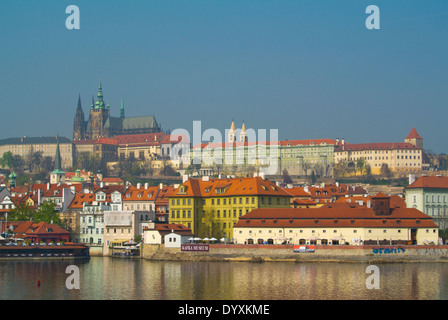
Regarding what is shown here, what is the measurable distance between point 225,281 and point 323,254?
1804 cm

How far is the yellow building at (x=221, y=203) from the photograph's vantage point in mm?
90000

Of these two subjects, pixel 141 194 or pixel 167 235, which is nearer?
pixel 167 235

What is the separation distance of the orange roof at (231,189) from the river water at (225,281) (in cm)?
1518

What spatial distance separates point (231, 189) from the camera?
92.9m

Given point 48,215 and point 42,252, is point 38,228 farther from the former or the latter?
point 48,215

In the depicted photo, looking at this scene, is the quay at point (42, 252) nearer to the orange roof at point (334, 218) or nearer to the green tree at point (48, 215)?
the green tree at point (48, 215)

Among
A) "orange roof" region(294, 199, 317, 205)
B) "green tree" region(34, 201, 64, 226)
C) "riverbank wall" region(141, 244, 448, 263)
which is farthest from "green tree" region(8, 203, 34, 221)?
"orange roof" region(294, 199, 317, 205)

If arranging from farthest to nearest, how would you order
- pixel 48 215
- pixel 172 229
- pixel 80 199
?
1. pixel 80 199
2. pixel 48 215
3. pixel 172 229

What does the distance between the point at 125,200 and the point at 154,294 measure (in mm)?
46869

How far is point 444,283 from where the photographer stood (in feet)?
195

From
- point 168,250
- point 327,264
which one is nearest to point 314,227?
point 327,264

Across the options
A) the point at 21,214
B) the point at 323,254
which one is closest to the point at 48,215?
the point at 21,214

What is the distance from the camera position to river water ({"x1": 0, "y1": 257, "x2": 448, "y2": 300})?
54.0 meters
